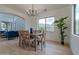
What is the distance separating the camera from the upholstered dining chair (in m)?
3.20

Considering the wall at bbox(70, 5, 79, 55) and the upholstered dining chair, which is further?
the upholstered dining chair

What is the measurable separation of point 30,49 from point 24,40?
0.25 meters

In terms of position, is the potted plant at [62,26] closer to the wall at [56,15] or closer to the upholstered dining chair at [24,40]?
the wall at [56,15]

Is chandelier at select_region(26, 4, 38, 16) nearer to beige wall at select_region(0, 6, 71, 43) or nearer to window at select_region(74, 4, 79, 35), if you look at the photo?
beige wall at select_region(0, 6, 71, 43)

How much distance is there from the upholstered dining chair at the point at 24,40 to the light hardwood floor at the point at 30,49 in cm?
9

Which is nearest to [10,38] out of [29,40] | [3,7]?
[29,40]

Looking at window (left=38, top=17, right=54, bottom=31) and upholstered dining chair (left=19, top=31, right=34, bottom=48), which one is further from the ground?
window (left=38, top=17, right=54, bottom=31)

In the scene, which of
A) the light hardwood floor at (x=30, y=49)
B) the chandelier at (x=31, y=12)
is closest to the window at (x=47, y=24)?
the chandelier at (x=31, y=12)

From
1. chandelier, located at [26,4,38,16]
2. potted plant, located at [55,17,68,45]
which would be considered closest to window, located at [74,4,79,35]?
potted plant, located at [55,17,68,45]

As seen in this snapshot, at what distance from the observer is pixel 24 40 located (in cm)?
325

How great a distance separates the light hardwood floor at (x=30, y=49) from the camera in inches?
122

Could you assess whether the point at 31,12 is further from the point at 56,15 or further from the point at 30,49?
the point at 30,49

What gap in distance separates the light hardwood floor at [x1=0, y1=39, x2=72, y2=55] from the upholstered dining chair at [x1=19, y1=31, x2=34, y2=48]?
9 centimetres
